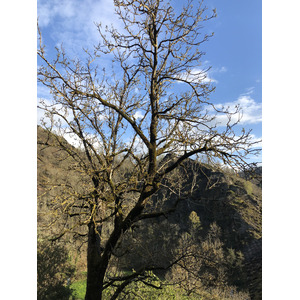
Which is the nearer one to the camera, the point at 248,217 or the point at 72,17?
the point at 248,217

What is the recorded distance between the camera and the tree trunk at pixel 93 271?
16.5 feet

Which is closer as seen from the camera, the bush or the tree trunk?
the tree trunk

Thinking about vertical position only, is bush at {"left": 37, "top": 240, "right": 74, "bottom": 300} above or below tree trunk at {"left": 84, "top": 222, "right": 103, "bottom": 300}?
below

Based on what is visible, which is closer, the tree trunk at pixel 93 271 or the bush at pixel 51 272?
the tree trunk at pixel 93 271

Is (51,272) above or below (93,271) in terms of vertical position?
below

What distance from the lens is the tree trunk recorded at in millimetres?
5027

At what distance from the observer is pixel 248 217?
3.67 meters

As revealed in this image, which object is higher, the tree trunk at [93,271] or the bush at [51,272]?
the tree trunk at [93,271]

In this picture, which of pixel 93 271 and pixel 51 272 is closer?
pixel 93 271

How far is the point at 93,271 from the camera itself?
518 centimetres
